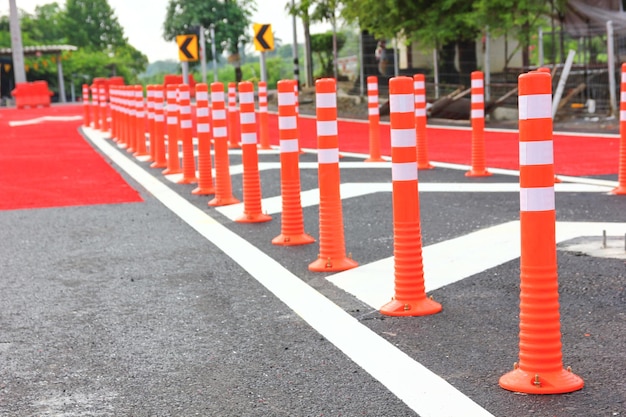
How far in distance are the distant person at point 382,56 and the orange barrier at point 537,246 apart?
1191 inches

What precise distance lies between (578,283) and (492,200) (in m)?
4.45

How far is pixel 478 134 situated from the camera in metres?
13.9

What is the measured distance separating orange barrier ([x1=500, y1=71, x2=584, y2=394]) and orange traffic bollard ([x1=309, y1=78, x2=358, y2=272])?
300 centimetres

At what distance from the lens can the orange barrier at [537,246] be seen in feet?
15.2

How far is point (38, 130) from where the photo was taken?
96.4ft

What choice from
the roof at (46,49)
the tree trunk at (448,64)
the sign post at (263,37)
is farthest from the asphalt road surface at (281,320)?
the roof at (46,49)

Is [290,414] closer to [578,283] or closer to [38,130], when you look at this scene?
[578,283]

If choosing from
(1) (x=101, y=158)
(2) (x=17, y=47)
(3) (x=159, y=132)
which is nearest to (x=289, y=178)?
(3) (x=159, y=132)

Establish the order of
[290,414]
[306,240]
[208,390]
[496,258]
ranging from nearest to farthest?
[290,414] < [208,390] < [496,258] < [306,240]

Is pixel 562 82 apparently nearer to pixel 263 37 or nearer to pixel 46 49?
pixel 263 37

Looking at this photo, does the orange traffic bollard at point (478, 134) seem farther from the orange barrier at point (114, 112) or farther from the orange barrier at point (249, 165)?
the orange barrier at point (114, 112)

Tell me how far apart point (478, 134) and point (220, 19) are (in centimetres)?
7382

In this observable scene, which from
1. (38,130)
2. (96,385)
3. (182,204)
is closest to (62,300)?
(96,385)

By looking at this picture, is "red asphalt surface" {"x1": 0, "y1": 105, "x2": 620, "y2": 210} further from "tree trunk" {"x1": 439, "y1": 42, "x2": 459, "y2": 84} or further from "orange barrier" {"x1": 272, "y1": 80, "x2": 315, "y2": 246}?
"tree trunk" {"x1": 439, "y1": 42, "x2": 459, "y2": 84}
